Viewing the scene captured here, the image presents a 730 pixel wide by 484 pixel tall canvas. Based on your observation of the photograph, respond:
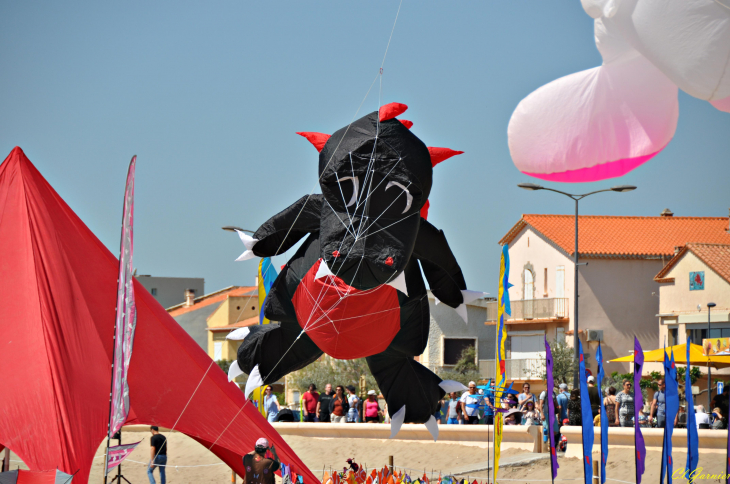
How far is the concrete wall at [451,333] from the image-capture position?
2966 cm

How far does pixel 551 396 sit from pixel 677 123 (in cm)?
355

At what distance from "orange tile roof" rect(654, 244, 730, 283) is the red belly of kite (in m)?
18.9

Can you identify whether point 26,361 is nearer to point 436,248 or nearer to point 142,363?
point 142,363

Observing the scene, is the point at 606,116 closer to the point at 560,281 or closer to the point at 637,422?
the point at 637,422

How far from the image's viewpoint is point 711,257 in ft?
77.3

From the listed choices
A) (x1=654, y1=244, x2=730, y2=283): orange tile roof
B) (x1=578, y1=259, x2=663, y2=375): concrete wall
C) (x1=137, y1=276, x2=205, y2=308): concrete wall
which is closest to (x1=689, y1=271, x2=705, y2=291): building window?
(x1=654, y1=244, x2=730, y2=283): orange tile roof

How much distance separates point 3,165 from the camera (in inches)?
337

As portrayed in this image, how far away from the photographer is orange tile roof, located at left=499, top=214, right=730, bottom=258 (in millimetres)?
27344

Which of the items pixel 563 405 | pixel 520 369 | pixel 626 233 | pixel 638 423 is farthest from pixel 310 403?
pixel 626 233

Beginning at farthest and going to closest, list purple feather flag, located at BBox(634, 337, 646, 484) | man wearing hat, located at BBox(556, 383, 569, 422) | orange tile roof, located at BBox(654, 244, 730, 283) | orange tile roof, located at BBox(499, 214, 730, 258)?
1. orange tile roof, located at BBox(499, 214, 730, 258)
2. orange tile roof, located at BBox(654, 244, 730, 283)
3. man wearing hat, located at BBox(556, 383, 569, 422)
4. purple feather flag, located at BBox(634, 337, 646, 484)

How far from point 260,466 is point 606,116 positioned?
419 cm

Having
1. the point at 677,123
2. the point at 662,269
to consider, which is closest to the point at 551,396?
the point at 677,123

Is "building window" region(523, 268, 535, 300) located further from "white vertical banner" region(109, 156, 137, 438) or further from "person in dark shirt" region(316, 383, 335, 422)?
"white vertical banner" region(109, 156, 137, 438)

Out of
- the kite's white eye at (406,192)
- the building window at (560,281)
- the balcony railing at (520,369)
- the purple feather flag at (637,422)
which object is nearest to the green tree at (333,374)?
the balcony railing at (520,369)
